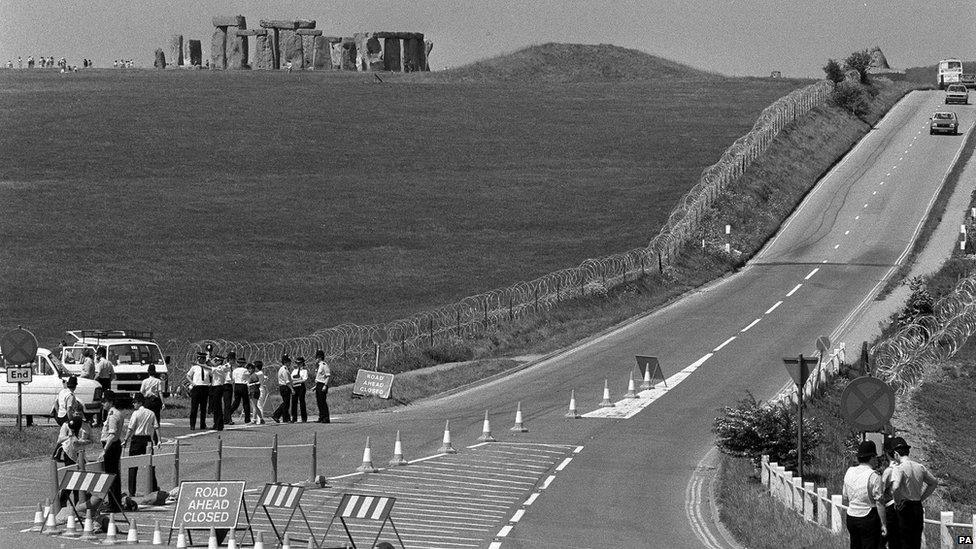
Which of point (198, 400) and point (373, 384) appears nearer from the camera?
point (198, 400)

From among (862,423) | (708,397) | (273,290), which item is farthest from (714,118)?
(862,423)

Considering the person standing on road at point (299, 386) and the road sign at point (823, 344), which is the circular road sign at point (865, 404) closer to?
the person standing on road at point (299, 386)

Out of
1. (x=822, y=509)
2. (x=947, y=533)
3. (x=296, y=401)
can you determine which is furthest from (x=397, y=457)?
(x=947, y=533)

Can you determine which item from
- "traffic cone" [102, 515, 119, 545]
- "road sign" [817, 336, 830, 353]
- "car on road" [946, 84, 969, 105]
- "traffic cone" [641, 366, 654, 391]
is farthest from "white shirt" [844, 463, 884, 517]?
"car on road" [946, 84, 969, 105]

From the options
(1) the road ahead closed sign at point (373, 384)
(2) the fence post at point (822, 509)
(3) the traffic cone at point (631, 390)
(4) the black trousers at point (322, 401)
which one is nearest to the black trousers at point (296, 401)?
(4) the black trousers at point (322, 401)

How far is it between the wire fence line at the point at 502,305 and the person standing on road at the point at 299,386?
20.5ft

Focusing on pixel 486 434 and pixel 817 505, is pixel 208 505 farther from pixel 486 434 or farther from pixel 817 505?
pixel 486 434

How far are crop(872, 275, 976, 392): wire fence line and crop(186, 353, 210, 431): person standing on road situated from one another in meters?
18.3

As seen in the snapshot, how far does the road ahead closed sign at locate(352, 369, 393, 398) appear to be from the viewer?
3994 cm

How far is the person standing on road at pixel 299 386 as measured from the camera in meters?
35.1

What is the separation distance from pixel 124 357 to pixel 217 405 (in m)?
7.10

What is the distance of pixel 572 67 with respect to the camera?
14650 cm

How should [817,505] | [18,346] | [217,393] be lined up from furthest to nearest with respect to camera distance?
[217,393]
[18,346]
[817,505]

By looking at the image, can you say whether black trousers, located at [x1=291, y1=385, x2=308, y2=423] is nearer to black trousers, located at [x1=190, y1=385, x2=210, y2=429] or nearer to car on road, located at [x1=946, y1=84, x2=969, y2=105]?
black trousers, located at [x1=190, y1=385, x2=210, y2=429]
